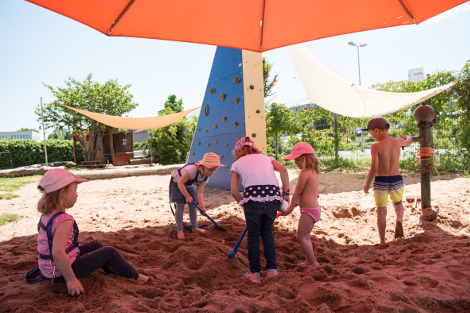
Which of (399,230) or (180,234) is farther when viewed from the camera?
(180,234)

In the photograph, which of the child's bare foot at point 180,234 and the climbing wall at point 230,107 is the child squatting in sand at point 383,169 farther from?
the climbing wall at point 230,107

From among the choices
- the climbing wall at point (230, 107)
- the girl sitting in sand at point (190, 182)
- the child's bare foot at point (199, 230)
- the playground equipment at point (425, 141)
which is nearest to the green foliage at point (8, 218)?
the girl sitting in sand at point (190, 182)

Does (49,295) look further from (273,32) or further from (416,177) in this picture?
(416,177)

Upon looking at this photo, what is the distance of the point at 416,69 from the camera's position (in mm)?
68500

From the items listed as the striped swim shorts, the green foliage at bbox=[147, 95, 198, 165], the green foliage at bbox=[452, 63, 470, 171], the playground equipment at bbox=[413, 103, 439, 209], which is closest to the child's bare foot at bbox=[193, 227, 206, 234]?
the striped swim shorts

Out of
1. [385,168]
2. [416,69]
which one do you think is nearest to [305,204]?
[385,168]

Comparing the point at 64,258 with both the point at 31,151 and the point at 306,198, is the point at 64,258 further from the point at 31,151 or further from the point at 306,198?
the point at 31,151

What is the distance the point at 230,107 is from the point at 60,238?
409 cm

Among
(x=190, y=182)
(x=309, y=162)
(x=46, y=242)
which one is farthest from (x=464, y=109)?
(x=46, y=242)

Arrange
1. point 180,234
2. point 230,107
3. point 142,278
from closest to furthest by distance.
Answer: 1. point 142,278
2. point 180,234
3. point 230,107

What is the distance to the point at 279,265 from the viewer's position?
223 cm

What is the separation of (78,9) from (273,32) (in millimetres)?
1531

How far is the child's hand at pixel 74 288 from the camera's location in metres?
1.53

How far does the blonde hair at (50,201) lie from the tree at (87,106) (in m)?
14.8
